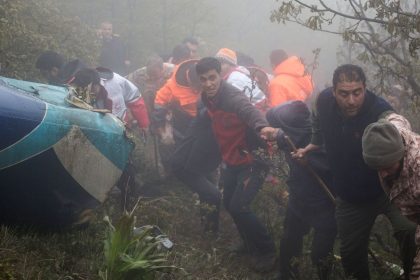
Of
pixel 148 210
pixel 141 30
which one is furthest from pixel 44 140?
pixel 141 30

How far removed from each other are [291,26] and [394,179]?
18348 mm

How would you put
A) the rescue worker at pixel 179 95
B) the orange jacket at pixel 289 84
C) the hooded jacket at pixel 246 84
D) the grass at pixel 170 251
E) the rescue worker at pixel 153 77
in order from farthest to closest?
the rescue worker at pixel 153 77
the orange jacket at pixel 289 84
the rescue worker at pixel 179 95
the hooded jacket at pixel 246 84
the grass at pixel 170 251

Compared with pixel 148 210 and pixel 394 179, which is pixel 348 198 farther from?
pixel 148 210

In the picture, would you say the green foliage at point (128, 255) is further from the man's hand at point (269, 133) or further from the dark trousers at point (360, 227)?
the dark trousers at point (360, 227)

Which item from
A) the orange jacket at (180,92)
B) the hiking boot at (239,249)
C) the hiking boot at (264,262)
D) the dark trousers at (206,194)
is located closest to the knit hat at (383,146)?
the hiking boot at (264,262)

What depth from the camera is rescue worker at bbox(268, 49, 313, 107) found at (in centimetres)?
726

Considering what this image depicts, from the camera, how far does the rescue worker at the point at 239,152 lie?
5.06 meters

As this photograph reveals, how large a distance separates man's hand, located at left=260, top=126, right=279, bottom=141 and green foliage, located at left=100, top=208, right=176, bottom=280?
157cm

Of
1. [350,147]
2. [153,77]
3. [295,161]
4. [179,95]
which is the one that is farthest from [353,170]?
[153,77]

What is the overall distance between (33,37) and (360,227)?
6.54 m

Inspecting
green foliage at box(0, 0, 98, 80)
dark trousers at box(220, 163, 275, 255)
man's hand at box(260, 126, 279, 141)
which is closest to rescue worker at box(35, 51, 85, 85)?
green foliage at box(0, 0, 98, 80)

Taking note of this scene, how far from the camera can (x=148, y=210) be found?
544cm

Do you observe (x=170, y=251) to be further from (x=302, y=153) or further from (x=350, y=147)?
(x=350, y=147)

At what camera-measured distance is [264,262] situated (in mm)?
5113
